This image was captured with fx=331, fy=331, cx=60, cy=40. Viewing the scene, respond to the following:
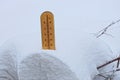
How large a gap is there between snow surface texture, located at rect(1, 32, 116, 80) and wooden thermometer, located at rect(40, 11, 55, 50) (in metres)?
0.04

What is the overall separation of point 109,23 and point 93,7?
0.37m

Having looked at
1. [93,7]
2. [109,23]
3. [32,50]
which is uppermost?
[93,7]

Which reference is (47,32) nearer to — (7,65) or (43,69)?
(43,69)

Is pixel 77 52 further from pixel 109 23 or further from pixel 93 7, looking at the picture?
pixel 93 7

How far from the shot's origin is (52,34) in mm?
1660

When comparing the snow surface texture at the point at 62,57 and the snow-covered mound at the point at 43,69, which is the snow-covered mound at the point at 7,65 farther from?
the snow-covered mound at the point at 43,69

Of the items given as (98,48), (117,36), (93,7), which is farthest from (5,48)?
(93,7)

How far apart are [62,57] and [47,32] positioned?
0.15m

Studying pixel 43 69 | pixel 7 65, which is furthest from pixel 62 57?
pixel 7 65

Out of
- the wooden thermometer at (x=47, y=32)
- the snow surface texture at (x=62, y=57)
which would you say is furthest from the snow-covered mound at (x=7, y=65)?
the wooden thermometer at (x=47, y=32)

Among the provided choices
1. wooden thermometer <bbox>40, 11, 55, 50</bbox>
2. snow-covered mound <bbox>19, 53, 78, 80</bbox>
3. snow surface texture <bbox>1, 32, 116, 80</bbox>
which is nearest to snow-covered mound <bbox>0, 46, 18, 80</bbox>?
snow surface texture <bbox>1, 32, 116, 80</bbox>

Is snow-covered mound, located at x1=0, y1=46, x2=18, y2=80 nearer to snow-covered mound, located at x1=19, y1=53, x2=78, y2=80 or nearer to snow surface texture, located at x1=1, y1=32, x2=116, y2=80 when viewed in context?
snow surface texture, located at x1=1, y1=32, x2=116, y2=80

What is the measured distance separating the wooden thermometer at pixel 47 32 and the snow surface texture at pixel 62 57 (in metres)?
0.04

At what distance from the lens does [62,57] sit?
165 cm
